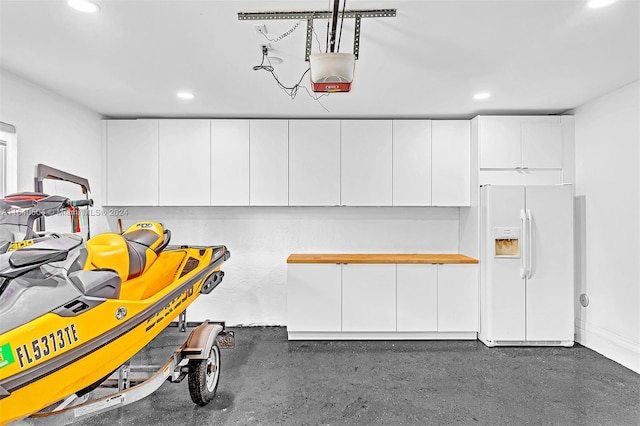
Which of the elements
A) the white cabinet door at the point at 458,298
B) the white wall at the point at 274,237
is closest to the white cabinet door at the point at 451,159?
the white wall at the point at 274,237

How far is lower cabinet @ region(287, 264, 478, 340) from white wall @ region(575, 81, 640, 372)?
1111 millimetres

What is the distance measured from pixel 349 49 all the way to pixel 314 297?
2.51 metres

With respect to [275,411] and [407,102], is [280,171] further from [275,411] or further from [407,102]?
[275,411]

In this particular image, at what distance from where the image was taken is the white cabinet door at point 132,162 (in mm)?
4051

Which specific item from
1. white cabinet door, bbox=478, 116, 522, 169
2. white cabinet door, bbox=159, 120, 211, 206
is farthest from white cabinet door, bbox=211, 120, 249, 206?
white cabinet door, bbox=478, 116, 522, 169

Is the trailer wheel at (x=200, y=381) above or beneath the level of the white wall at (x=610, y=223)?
beneath

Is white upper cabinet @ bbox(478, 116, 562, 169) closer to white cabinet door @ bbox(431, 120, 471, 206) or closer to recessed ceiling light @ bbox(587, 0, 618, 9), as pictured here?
white cabinet door @ bbox(431, 120, 471, 206)

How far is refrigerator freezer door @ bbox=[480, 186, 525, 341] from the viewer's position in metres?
3.64

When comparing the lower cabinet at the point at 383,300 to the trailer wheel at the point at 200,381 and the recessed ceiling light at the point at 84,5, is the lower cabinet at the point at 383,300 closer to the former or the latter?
the trailer wheel at the point at 200,381

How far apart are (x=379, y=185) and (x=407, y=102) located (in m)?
0.97

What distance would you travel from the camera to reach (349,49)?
2379 mm

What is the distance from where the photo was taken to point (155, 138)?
4.06m

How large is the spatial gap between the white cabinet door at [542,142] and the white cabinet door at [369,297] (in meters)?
1.90

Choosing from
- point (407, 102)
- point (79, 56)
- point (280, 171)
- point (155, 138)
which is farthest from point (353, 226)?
point (79, 56)
